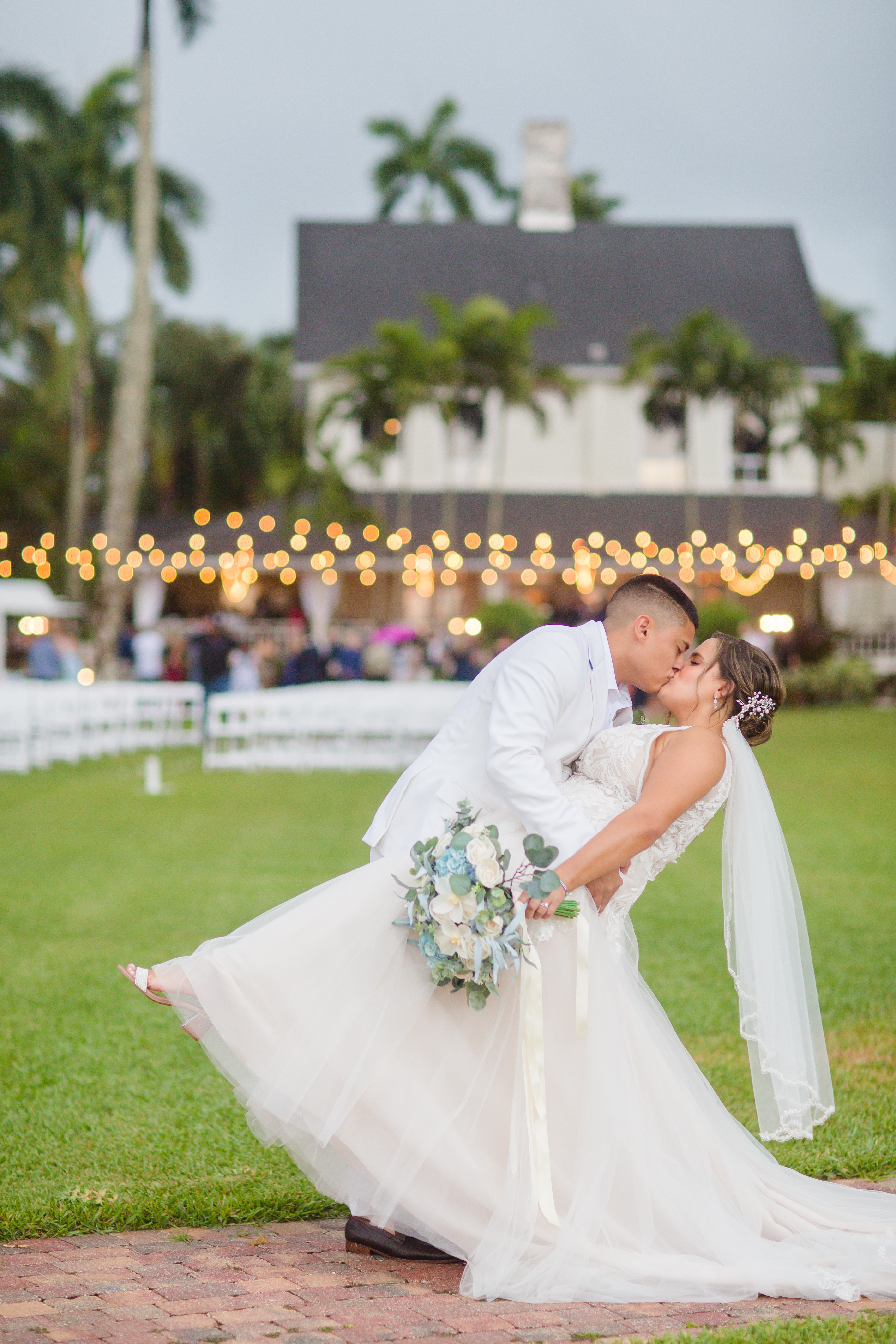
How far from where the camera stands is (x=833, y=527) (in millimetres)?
36031

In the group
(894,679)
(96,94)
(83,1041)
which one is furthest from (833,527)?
(83,1041)

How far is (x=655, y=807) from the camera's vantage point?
3.78 m

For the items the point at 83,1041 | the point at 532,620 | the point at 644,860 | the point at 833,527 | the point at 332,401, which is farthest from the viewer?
the point at 833,527

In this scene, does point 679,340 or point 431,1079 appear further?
point 679,340

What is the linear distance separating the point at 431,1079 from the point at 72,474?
4211 centimetres

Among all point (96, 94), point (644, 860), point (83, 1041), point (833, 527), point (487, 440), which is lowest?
point (83, 1041)

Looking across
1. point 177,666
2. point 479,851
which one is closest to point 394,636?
point 177,666

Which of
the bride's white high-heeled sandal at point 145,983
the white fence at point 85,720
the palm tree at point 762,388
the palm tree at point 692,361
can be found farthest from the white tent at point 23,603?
the bride's white high-heeled sandal at point 145,983

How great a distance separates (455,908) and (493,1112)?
2.17 ft

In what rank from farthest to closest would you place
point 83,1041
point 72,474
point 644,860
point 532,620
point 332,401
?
1. point 72,474
2. point 332,401
3. point 532,620
4. point 83,1041
5. point 644,860

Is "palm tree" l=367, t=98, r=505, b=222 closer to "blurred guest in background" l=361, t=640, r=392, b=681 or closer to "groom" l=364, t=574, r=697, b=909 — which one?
"blurred guest in background" l=361, t=640, r=392, b=681

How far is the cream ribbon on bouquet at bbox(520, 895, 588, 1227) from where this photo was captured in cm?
368

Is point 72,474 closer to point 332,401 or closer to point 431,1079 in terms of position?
Result: point 332,401

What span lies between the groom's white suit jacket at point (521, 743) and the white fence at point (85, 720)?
14.3 meters
